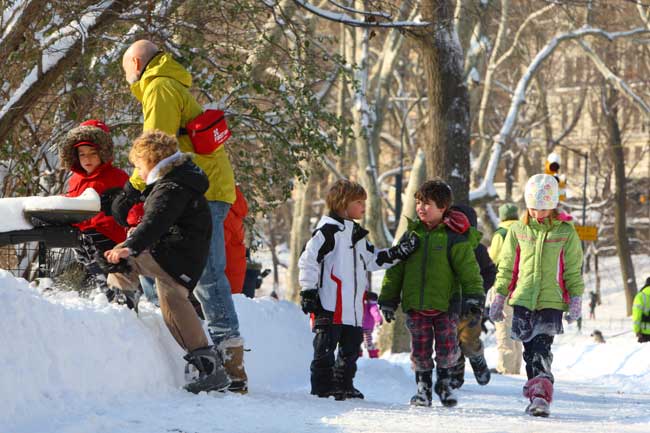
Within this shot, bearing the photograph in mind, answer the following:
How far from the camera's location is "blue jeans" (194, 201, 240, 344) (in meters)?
7.07

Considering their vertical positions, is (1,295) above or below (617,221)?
below

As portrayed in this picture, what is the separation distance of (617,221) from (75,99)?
31.5 metres

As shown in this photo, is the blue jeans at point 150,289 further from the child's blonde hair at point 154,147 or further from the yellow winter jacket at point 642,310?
the yellow winter jacket at point 642,310

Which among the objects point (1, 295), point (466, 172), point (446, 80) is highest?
point (446, 80)

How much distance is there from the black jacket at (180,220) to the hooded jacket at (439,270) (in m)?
1.96

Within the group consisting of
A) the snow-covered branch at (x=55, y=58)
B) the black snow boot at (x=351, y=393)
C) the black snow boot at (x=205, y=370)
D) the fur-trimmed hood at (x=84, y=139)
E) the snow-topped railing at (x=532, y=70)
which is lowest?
the black snow boot at (x=351, y=393)

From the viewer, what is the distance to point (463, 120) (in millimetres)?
14570

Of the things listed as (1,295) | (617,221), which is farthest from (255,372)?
(617,221)

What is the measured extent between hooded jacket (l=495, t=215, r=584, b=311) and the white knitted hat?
0.15 m

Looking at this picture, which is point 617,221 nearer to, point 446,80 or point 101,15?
point 446,80

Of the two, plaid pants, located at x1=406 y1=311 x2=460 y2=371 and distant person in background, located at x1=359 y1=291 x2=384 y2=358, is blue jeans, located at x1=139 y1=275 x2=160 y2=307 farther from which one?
distant person in background, located at x1=359 y1=291 x2=384 y2=358

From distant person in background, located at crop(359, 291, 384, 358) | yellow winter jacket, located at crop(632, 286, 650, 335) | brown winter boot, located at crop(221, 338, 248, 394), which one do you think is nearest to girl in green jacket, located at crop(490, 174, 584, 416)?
brown winter boot, located at crop(221, 338, 248, 394)

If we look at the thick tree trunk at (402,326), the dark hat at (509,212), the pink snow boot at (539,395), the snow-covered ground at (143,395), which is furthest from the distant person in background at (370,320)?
the pink snow boot at (539,395)

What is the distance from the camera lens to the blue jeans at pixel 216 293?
23.2 ft
